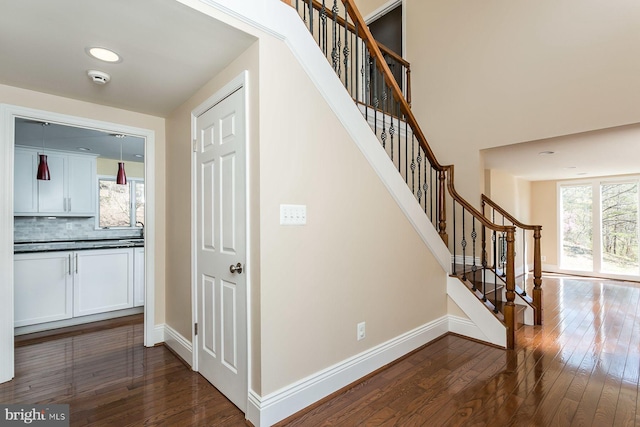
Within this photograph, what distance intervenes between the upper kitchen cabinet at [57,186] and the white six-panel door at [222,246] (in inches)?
139

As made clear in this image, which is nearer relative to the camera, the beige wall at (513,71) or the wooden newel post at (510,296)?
the wooden newel post at (510,296)

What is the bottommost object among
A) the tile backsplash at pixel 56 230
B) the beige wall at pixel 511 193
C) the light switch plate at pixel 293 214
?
the tile backsplash at pixel 56 230

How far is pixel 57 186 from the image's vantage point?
4562mm

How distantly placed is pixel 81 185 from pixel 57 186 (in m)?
0.29

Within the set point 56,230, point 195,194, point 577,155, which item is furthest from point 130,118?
point 577,155

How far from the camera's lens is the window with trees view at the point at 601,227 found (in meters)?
5.92

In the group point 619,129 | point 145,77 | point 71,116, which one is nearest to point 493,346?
point 619,129

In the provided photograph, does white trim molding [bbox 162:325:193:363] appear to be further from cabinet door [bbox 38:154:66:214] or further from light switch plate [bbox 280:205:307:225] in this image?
cabinet door [bbox 38:154:66:214]

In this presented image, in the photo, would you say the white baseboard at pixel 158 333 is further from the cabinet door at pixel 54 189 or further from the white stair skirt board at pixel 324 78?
the cabinet door at pixel 54 189

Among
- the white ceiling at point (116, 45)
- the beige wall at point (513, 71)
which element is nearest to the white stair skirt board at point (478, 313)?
the beige wall at point (513, 71)

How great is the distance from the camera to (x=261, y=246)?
1767mm

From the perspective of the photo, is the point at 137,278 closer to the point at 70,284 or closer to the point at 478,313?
the point at 70,284

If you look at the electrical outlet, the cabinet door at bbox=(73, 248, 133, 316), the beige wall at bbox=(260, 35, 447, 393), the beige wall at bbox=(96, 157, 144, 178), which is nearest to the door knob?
the beige wall at bbox=(260, 35, 447, 393)

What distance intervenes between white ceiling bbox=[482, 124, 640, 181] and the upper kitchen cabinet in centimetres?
584
